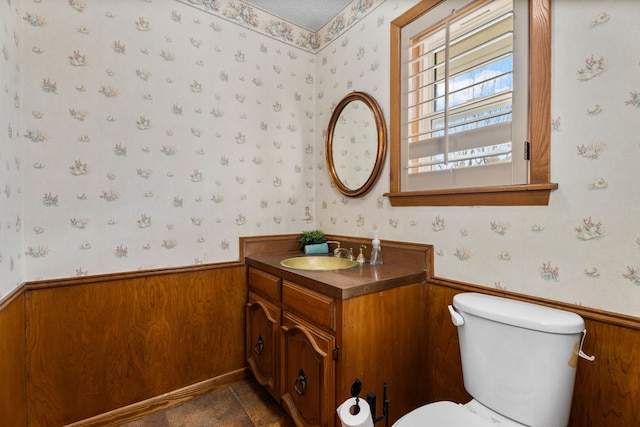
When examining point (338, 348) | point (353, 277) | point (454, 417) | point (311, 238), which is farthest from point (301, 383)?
point (311, 238)

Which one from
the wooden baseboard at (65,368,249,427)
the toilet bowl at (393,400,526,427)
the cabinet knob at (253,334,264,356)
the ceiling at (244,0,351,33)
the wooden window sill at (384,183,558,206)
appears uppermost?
the ceiling at (244,0,351,33)

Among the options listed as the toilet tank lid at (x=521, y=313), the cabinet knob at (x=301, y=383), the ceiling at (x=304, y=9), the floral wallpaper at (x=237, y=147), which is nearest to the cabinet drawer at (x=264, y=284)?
the floral wallpaper at (x=237, y=147)

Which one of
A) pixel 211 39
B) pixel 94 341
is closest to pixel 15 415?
pixel 94 341

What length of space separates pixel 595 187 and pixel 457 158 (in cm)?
50

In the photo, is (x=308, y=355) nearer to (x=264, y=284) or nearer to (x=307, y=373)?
(x=307, y=373)

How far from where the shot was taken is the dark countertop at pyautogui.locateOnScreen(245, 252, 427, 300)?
1171 millimetres

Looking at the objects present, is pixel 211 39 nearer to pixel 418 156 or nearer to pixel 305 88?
pixel 305 88

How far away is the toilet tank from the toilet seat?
0.32 ft

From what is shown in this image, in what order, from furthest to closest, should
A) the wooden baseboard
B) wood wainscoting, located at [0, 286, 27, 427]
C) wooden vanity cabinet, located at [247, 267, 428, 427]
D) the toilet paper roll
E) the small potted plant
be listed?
the small potted plant
the wooden baseboard
wooden vanity cabinet, located at [247, 267, 428, 427]
wood wainscoting, located at [0, 286, 27, 427]
the toilet paper roll

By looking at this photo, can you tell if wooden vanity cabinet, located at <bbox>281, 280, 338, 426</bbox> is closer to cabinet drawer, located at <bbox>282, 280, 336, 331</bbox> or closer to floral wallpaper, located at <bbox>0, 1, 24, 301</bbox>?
cabinet drawer, located at <bbox>282, 280, 336, 331</bbox>

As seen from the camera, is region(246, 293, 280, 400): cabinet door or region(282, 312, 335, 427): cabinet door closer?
region(282, 312, 335, 427): cabinet door

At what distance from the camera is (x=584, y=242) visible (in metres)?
1.01

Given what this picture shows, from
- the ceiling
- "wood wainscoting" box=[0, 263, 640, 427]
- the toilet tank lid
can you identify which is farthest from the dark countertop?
the ceiling

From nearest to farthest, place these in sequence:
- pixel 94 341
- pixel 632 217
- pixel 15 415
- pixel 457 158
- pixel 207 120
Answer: pixel 632 217 < pixel 15 415 < pixel 457 158 < pixel 94 341 < pixel 207 120
